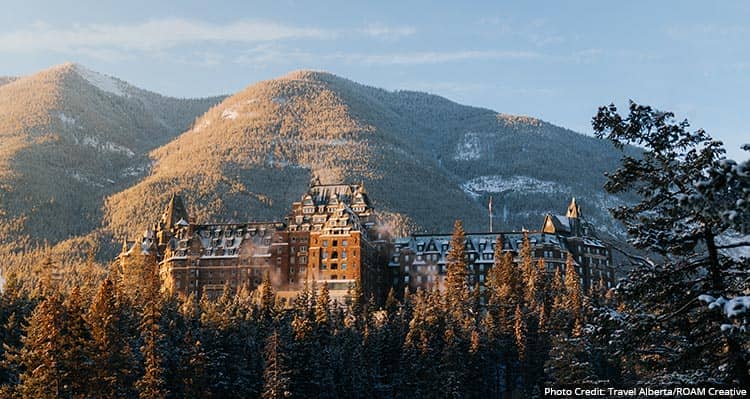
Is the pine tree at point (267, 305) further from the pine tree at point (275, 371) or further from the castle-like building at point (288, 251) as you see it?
the castle-like building at point (288, 251)

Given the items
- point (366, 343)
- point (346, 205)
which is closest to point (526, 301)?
point (366, 343)

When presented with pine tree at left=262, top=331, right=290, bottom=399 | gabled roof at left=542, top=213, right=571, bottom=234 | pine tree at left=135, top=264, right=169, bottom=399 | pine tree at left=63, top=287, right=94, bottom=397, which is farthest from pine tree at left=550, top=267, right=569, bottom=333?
pine tree at left=63, top=287, right=94, bottom=397

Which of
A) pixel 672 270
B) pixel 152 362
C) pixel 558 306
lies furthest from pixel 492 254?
pixel 672 270

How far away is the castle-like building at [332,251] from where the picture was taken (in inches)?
6118

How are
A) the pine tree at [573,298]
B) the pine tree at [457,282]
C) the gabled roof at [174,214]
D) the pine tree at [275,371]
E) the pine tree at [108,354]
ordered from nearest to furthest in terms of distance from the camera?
the pine tree at [108,354] < the pine tree at [275,371] < the pine tree at [573,298] < the pine tree at [457,282] < the gabled roof at [174,214]

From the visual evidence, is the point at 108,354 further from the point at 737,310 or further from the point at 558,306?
the point at 737,310

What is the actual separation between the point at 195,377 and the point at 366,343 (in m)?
30.1

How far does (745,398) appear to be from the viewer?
19.5m

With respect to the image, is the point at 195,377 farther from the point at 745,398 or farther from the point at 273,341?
the point at 745,398

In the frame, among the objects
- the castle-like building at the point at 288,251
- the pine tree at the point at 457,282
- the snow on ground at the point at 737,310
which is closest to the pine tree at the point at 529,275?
the pine tree at the point at 457,282

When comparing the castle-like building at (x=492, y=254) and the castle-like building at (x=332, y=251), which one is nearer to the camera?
the castle-like building at (x=332, y=251)

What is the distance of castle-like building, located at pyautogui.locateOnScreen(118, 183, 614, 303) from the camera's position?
155m

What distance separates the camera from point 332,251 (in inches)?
6078

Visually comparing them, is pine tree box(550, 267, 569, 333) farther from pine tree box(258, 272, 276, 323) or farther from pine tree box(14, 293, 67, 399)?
pine tree box(14, 293, 67, 399)
